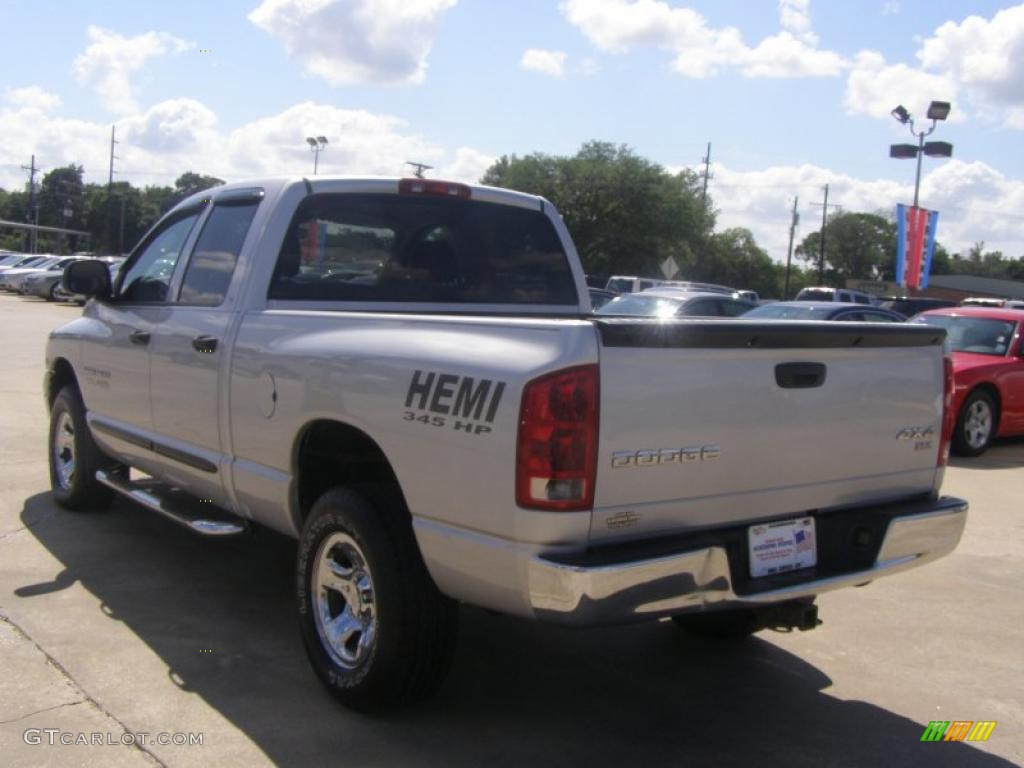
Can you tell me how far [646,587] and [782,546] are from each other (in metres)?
0.70

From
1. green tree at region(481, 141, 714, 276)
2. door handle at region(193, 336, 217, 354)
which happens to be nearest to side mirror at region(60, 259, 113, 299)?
door handle at region(193, 336, 217, 354)

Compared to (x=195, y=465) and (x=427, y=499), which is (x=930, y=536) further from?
(x=195, y=465)

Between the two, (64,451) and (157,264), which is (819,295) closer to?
(64,451)

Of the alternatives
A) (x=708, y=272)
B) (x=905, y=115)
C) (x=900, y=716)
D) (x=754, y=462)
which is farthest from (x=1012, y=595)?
(x=708, y=272)

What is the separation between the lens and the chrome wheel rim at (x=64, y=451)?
6.50m

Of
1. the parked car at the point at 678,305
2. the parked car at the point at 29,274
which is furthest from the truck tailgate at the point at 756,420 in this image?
the parked car at the point at 29,274

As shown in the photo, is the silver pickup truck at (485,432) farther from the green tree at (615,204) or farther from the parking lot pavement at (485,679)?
the green tree at (615,204)

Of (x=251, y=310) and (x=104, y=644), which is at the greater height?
(x=251, y=310)

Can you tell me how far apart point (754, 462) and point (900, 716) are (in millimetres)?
1397

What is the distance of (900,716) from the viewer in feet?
13.3

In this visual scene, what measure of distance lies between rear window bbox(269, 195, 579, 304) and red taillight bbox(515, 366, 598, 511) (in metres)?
1.94

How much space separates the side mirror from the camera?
18.9ft

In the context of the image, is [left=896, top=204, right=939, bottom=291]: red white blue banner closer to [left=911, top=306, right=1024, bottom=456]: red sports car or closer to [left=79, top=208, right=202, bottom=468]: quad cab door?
[left=911, top=306, right=1024, bottom=456]: red sports car

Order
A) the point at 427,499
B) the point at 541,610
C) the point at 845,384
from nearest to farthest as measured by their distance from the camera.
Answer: the point at 541,610 → the point at 427,499 → the point at 845,384
